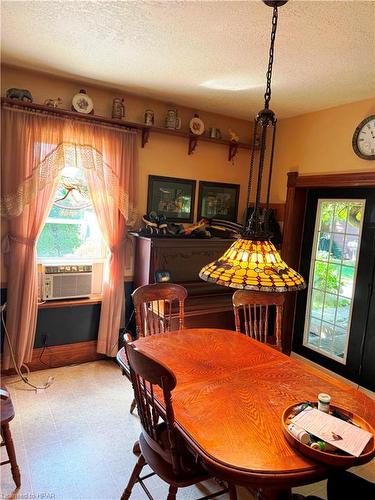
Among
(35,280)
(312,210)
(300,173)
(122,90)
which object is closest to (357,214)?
(312,210)

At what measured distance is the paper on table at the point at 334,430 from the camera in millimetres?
1225

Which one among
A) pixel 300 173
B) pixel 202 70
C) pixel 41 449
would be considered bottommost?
pixel 41 449

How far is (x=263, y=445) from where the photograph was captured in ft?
4.19

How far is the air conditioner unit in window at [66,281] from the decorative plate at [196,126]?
5.84 ft

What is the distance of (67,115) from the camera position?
9.96 feet

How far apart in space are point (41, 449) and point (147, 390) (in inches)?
46.0

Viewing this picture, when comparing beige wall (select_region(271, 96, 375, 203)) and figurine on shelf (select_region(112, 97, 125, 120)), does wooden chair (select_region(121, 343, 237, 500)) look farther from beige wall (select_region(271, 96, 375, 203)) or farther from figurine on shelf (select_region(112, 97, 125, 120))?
beige wall (select_region(271, 96, 375, 203))

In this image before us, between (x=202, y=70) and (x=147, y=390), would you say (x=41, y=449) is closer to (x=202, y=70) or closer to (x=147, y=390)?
(x=147, y=390)

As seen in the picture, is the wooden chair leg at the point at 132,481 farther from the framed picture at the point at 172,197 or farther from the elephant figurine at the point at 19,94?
the elephant figurine at the point at 19,94

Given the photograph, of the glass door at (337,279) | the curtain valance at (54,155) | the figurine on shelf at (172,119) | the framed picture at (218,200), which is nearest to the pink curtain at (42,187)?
the curtain valance at (54,155)

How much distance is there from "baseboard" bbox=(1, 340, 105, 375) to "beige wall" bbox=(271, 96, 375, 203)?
2.60 m

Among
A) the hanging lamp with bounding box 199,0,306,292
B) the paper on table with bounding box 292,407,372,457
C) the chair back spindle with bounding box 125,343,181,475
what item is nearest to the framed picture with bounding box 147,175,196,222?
the hanging lamp with bounding box 199,0,306,292

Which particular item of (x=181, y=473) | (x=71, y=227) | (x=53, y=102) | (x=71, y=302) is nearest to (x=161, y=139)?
(x=53, y=102)

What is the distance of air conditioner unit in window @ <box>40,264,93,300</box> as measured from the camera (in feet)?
10.5
